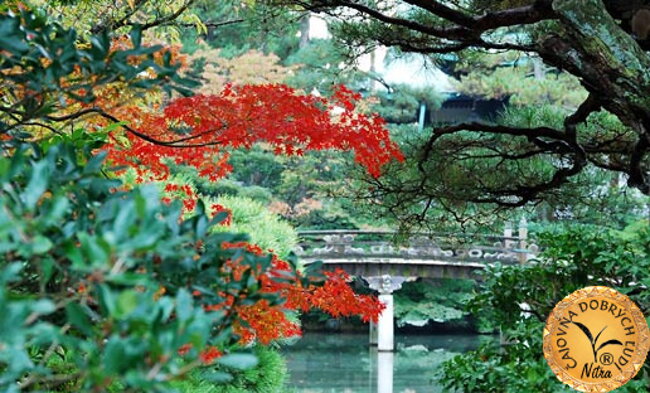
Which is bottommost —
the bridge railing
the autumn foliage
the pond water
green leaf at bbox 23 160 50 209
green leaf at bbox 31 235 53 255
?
the pond water

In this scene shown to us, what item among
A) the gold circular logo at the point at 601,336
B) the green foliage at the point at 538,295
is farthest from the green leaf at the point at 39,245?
the green foliage at the point at 538,295

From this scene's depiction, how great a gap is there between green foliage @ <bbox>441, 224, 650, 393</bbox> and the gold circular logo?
14 cm

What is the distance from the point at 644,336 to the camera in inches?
144

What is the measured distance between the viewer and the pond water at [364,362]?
1330 cm

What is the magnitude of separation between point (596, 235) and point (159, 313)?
4.09 meters

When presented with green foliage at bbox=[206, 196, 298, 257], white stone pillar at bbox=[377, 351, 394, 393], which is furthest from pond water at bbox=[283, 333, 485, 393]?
green foliage at bbox=[206, 196, 298, 257]

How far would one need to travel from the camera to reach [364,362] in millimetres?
15859

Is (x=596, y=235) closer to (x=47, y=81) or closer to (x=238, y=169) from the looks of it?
(x=47, y=81)

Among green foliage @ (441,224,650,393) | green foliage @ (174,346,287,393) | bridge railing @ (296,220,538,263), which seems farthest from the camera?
bridge railing @ (296,220,538,263)

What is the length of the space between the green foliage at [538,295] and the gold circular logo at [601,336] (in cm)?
14

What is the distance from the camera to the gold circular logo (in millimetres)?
3666

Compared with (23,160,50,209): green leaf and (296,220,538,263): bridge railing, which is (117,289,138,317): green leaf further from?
(296,220,538,263): bridge railing

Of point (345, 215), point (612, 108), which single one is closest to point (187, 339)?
point (612, 108)

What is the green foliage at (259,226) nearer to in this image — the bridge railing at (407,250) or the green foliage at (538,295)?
the green foliage at (538,295)
